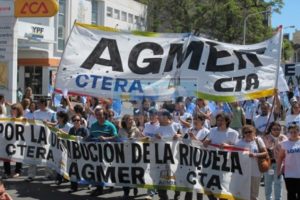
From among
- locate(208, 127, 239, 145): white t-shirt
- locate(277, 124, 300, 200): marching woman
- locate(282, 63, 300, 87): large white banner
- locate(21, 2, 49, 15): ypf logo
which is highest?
locate(21, 2, 49, 15): ypf logo

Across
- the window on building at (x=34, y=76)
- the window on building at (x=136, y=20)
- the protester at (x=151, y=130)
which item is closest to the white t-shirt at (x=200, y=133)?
the protester at (x=151, y=130)

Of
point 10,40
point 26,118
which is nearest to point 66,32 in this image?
point 10,40

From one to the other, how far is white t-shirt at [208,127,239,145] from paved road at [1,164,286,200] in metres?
1.71

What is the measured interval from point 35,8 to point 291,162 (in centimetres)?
1477

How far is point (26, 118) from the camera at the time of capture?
438 inches

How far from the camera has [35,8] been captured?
813 inches

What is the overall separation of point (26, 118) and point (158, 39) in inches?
132

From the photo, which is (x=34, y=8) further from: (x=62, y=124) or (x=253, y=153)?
(x=253, y=153)

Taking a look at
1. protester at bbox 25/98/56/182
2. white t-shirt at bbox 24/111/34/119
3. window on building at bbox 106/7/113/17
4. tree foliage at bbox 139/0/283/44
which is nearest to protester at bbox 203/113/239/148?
protester at bbox 25/98/56/182

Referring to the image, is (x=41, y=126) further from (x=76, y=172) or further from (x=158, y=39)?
(x=158, y=39)

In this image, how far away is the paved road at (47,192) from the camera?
948 cm

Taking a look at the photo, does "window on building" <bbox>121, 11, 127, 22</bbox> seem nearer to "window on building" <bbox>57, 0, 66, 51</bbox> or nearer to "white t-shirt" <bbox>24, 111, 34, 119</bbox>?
"window on building" <bbox>57, 0, 66, 51</bbox>

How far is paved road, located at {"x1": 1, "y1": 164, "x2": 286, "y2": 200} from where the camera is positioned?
948 centimetres

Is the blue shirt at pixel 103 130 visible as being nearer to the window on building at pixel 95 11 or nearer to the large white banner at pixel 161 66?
the large white banner at pixel 161 66
